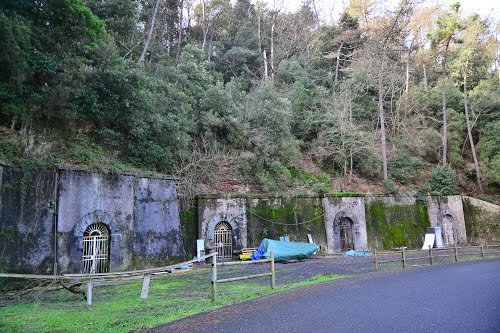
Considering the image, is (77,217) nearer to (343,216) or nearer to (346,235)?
(343,216)

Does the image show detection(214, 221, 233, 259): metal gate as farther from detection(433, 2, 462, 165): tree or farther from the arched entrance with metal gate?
detection(433, 2, 462, 165): tree

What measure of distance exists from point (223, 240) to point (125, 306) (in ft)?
33.2

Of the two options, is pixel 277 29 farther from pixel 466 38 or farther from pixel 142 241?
pixel 142 241

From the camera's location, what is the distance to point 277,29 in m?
34.4

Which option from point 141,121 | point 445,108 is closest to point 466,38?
point 445,108

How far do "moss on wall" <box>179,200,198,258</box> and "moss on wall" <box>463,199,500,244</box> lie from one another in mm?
18090

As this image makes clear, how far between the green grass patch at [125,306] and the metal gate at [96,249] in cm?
240

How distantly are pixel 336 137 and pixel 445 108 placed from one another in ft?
35.7

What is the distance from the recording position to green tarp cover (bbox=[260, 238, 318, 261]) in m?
→ 16.2

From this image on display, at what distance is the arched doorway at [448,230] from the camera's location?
23719 mm

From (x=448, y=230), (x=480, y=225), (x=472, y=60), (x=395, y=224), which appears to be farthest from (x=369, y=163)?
(x=472, y=60)

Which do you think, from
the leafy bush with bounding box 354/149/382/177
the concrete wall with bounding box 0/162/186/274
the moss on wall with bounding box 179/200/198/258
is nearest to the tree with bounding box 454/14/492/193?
the leafy bush with bounding box 354/149/382/177

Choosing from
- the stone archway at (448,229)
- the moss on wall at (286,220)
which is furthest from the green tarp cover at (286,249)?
the stone archway at (448,229)

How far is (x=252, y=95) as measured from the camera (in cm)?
2384
